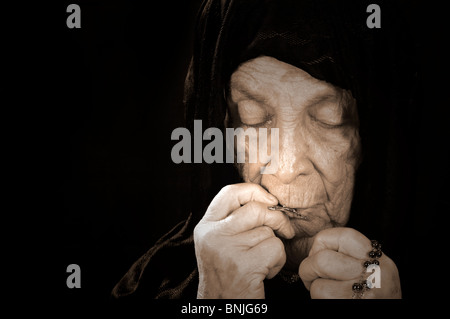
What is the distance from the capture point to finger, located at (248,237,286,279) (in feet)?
3.03

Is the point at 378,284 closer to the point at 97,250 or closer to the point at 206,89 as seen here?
the point at 206,89

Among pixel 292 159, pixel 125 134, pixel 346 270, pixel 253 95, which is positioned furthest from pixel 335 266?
pixel 125 134

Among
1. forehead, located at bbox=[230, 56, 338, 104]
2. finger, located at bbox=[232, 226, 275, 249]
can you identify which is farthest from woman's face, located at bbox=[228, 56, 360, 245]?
finger, located at bbox=[232, 226, 275, 249]

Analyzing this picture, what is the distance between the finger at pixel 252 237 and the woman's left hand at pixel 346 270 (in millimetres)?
116

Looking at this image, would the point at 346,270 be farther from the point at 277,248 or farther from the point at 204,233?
the point at 204,233

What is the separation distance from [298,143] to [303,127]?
0.04 m

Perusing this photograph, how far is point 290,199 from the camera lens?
997 mm

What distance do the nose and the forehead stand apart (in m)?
0.10

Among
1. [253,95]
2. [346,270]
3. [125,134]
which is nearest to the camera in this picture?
[346,270]

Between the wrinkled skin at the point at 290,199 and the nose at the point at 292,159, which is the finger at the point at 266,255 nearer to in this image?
the wrinkled skin at the point at 290,199

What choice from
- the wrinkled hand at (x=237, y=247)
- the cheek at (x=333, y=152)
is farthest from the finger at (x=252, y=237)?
the cheek at (x=333, y=152)

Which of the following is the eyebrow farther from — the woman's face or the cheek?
the cheek

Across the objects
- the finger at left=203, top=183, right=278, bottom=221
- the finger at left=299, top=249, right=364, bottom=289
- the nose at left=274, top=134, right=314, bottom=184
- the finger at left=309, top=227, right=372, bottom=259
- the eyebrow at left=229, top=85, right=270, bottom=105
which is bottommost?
the finger at left=299, top=249, right=364, bottom=289

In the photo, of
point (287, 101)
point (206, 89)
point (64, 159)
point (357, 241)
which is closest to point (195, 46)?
point (206, 89)
